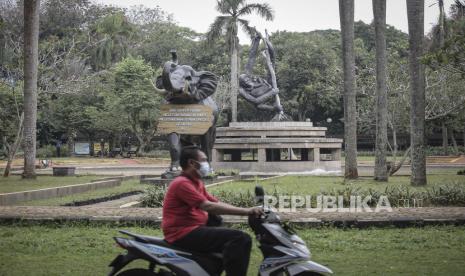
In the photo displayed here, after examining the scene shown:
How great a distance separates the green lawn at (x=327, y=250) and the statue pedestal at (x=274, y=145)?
18.5 metres

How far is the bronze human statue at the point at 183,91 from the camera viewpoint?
17.7 metres

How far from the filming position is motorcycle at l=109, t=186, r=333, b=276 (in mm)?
4910

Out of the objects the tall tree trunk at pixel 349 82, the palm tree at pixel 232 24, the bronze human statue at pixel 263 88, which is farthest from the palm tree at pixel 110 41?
the tall tree trunk at pixel 349 82

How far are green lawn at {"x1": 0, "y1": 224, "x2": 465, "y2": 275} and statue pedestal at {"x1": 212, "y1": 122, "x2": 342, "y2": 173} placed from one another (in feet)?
60.8

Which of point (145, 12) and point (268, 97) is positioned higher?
point (145, 12)

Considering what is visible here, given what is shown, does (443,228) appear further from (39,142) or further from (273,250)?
(39,142)

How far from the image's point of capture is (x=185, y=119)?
18.4 metres

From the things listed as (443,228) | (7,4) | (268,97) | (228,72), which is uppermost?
(7,4)

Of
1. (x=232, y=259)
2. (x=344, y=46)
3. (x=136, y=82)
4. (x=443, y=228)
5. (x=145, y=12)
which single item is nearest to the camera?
(x=232, y=259)

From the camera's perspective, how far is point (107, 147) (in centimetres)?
5806

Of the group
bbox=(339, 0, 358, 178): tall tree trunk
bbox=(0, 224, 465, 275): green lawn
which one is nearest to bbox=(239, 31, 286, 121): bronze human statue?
bbox=(339, 0, 358, 178): tall tree trunk

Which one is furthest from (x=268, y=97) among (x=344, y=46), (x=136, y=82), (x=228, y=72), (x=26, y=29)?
(x=228, y=72)

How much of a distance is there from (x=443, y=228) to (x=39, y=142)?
5076 centimetres

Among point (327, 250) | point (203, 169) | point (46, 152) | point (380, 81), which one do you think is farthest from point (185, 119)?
point (46, 152)
